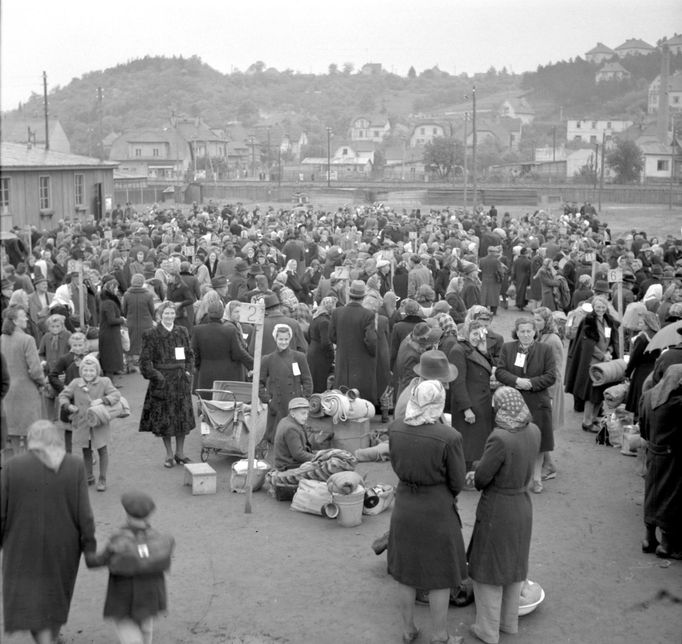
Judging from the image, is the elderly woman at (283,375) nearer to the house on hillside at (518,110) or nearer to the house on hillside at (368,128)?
the house on hillside at (368,128)

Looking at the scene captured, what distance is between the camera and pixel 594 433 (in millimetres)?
11648

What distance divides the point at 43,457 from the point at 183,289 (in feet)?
30.2

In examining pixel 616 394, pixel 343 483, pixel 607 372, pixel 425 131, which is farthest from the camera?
pixel 425 131

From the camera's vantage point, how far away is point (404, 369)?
394 inches

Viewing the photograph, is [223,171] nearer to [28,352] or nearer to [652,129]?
[652,129]

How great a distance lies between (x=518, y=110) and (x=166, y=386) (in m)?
183

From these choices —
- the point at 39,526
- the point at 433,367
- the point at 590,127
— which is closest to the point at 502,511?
the point at 433,367

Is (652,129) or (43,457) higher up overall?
(652,129)

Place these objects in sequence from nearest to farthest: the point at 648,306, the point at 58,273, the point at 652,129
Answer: the point at 648,306 → the point at 58,273 → the point at 652,129

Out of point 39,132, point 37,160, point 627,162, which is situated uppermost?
point 39,132

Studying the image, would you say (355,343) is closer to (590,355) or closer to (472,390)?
(472,390)

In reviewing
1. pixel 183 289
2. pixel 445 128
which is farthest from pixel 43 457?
pixel 445 128

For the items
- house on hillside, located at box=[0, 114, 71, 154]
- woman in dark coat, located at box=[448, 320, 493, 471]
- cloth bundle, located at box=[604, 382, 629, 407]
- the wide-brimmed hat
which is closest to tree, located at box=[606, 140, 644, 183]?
house on hillside, located at box=[0, 114, 71, 154]

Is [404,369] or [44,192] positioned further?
[44,192]
